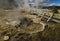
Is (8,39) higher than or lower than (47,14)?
lower

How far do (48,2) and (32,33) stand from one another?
5.51 feet

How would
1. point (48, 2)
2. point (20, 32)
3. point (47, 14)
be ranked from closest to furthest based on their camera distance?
1. point (20, 32)
2. point (47, 14)
3. point (48, 2)

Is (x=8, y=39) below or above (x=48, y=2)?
below

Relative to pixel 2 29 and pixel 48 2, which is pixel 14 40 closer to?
pixel 2 29

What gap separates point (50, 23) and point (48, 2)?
120 centimetres

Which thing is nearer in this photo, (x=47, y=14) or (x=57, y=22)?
(x=57, y=22)

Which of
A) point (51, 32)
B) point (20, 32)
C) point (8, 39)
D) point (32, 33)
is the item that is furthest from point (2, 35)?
point (51, 32)

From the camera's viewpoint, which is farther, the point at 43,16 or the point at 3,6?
the point at 3,6

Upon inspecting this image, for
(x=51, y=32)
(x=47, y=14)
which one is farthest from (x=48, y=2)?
(x=51, y=32)

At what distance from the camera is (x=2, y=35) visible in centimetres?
236

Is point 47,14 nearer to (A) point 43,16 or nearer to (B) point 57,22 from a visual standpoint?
(A) point 43,16

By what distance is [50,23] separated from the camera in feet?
9.14

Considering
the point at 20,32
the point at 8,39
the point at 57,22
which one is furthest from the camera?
the point at 57,22

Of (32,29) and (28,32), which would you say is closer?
(28,32)
